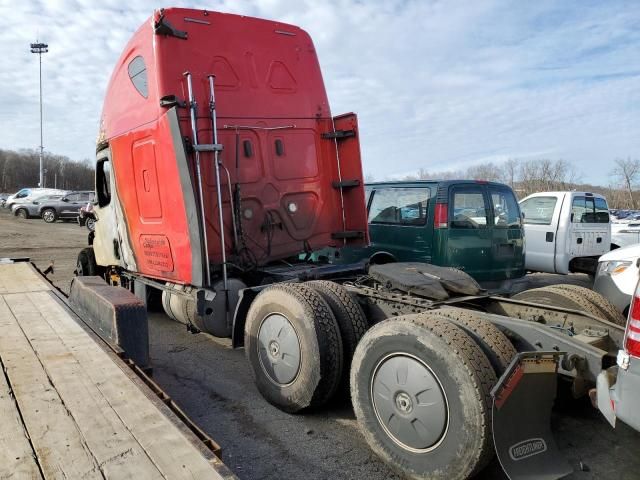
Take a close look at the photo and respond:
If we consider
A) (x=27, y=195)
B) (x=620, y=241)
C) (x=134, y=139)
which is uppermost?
(x=27, y=195)

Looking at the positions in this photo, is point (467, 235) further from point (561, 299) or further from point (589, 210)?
point (589, 210)

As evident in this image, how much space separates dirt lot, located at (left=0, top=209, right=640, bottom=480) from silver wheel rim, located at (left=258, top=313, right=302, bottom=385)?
0.34 m

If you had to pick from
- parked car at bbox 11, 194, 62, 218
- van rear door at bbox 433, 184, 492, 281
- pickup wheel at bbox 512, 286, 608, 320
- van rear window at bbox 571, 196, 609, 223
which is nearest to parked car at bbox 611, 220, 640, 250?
van rear window at bbox 571, 196, 609, 223

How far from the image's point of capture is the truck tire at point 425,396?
8.93 feet

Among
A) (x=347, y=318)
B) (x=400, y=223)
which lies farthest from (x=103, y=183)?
(x=347, y=318)

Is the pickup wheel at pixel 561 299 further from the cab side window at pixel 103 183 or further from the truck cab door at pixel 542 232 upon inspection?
the truck cab door at pixel 542 232

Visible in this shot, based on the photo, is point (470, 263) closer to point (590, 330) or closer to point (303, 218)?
point (303, 218)

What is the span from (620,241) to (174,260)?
1135 cm

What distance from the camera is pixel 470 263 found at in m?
6.86

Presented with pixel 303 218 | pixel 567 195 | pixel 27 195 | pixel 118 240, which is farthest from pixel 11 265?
pixel 27 195

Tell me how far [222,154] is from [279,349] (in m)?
2.30

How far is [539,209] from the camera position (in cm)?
1020

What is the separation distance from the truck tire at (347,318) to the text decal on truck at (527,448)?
4.56 feet

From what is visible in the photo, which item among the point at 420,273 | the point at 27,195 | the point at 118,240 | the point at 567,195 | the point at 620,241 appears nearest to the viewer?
the point at 420,273
